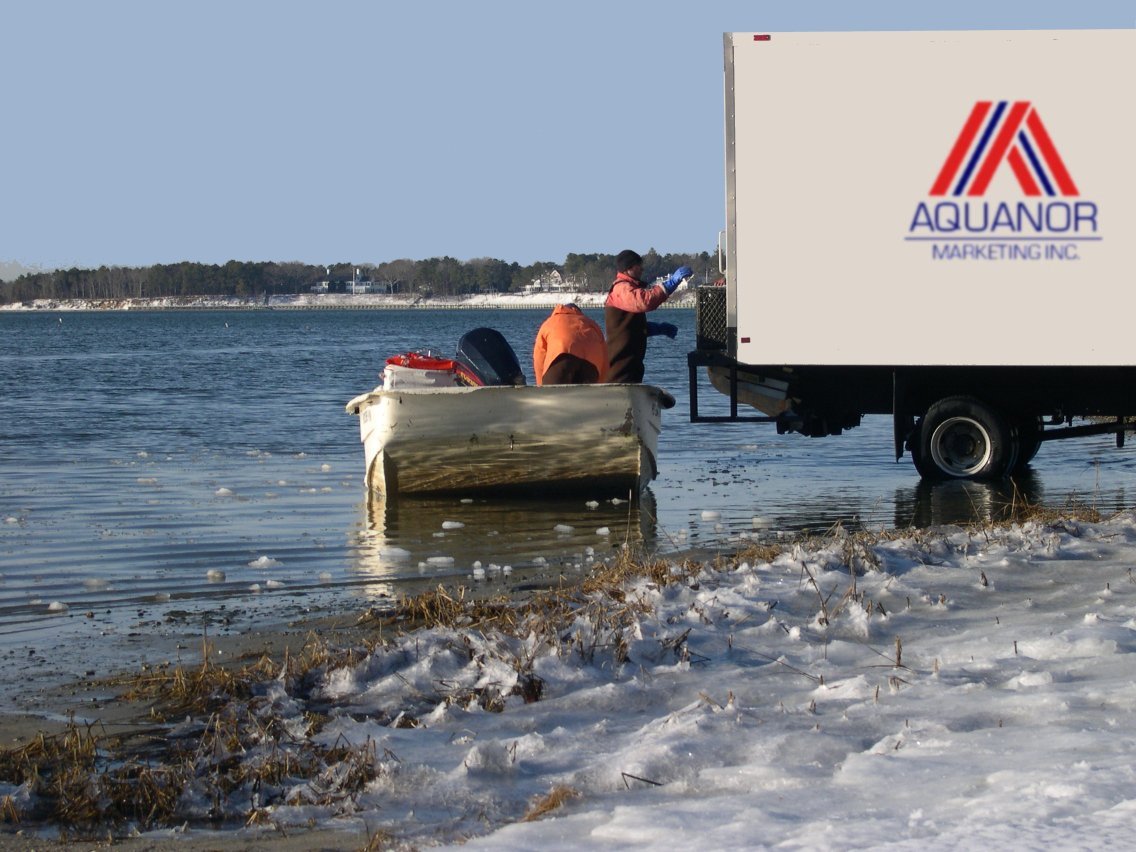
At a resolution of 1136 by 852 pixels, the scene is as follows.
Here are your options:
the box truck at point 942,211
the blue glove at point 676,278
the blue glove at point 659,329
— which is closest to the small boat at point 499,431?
the blue glove at point 659,329

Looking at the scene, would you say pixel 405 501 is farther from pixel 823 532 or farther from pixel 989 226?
pixel 989 226

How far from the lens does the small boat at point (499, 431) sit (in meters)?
12.7

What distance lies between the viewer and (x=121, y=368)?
46281 millimetres

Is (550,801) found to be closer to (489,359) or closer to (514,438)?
(514,438)

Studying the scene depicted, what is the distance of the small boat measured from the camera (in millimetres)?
12711

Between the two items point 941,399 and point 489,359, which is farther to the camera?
point 489,359

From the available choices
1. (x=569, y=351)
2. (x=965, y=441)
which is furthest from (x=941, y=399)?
(x=569, y=351)

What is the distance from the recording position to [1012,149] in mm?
12242

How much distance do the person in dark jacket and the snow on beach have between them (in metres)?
5.44

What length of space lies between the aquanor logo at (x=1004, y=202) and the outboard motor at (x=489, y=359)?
3.56m

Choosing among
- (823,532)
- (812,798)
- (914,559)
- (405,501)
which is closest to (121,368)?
(405,501)

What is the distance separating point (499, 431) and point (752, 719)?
7.64 meters

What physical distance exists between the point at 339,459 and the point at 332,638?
10.6 m

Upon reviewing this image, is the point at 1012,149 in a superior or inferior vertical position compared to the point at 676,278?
superior
